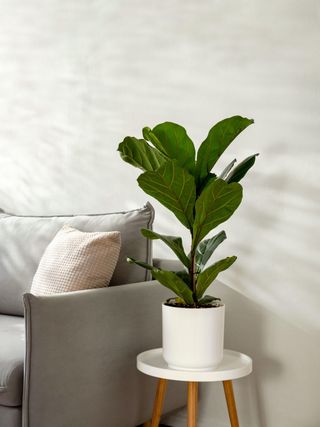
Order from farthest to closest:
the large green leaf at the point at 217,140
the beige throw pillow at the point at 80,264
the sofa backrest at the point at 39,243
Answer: the sofa backrest at the point at 39,243
the beige throw pillow at the point at 80,264
the large green leaf at the point at 217,140

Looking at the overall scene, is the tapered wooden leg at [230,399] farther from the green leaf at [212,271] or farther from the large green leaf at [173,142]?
the large green leaf at [173,142]

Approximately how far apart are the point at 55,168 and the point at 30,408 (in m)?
1.42

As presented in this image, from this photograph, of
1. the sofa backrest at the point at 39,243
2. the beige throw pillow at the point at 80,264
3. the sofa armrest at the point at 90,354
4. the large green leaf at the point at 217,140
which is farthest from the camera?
the sofa backrest at the point at 39,243

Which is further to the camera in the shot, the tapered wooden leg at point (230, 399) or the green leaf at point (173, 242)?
the tapered wooden leg at point (230, 399)

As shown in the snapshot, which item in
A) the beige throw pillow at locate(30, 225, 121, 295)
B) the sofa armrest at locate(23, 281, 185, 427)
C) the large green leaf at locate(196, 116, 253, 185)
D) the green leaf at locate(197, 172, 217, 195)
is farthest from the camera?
the beige throw pillow at locate(30, 225, 121, 295)

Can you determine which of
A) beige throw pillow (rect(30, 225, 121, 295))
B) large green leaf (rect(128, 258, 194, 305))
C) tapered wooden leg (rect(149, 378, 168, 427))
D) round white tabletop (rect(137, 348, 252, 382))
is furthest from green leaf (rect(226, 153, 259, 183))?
tapered wooden leg (rect(149, 378, 168, 427))

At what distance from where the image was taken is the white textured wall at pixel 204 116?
8.87 feet

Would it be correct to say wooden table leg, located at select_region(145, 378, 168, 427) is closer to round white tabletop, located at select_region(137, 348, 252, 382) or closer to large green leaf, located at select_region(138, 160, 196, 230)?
round white tabletop, located at select_region(137, 348, 252, 382)

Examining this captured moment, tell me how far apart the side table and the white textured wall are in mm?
296

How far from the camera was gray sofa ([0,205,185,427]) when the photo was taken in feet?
7.33

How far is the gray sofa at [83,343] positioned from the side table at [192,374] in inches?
3.8

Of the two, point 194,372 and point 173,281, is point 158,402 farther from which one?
point 173,281

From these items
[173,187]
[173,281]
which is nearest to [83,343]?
[173,281]

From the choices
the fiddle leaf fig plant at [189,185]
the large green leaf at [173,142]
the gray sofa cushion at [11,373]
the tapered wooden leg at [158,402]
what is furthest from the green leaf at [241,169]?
the gray sofa cushion at [11,373]
